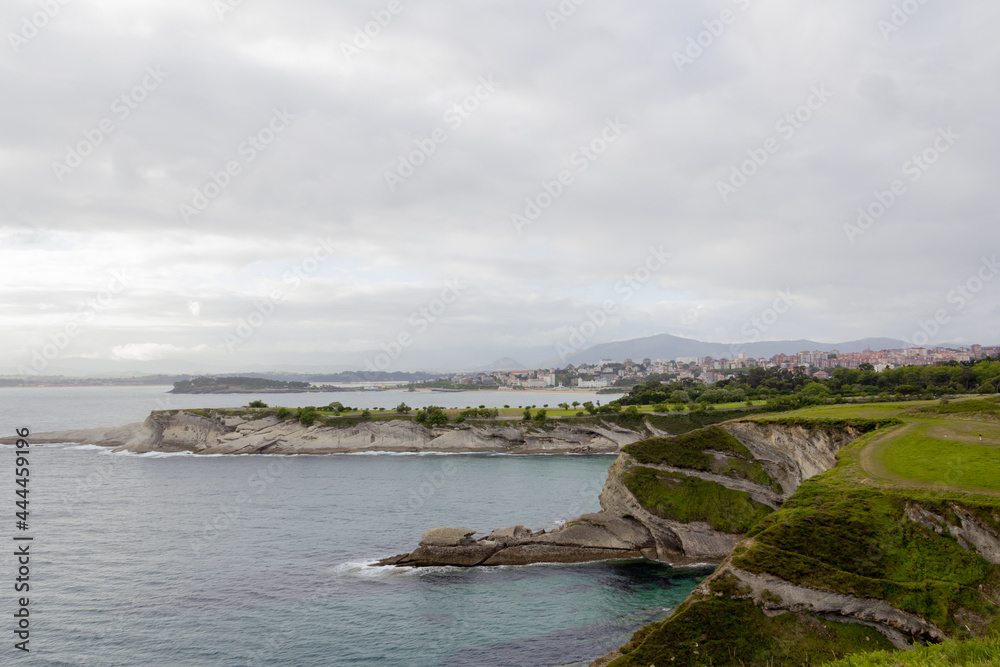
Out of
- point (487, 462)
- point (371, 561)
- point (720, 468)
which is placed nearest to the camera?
point (371, 561)

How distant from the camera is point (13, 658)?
76.6ft

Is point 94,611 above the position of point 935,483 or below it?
below

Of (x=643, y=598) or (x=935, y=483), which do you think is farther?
(x=643, y=598)

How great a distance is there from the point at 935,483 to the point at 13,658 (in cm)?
3964

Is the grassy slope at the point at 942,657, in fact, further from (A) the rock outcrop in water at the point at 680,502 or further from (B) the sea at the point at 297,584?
(A) the rock outcrop in water at the point at 680,502

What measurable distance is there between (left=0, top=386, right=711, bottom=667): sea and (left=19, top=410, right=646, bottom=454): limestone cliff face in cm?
2974

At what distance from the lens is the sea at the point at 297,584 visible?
24.2 m

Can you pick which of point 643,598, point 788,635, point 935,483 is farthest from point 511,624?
point 935,483

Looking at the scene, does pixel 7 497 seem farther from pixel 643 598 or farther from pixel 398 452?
pixel 643 598

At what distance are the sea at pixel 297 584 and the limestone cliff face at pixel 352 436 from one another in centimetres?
2974
